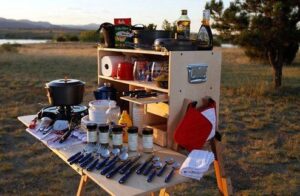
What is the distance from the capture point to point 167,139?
Answer: 8.22ft

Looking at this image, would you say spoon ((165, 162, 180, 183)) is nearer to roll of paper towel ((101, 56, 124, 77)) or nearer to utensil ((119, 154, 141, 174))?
utensil ((119, 154, 141, 174))

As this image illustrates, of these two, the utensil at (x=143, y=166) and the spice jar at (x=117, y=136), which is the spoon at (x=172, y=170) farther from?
the spice jar at (x=117, y=136)

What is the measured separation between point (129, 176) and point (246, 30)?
8425mm

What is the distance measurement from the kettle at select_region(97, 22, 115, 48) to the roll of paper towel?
0.12m

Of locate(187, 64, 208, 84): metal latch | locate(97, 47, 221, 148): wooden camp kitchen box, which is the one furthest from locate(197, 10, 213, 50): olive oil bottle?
locate(187, 64, 208, 84): metal latch

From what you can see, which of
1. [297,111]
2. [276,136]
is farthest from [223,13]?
[276,136]

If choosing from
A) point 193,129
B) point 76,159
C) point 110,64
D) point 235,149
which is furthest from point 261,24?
point 76,159

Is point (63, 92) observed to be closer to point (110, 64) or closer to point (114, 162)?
point (110, 64)

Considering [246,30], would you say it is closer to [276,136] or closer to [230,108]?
[230,108]

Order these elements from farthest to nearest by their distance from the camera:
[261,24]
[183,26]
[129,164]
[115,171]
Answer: [261,24] → [183,26] → [129,164] → [115,171]

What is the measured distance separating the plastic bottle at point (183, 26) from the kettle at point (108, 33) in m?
0.63

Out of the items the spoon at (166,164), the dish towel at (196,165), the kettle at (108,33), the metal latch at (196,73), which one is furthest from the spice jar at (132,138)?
the kettle at (108,33)

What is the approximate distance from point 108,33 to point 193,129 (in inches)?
50.2

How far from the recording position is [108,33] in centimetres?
305
